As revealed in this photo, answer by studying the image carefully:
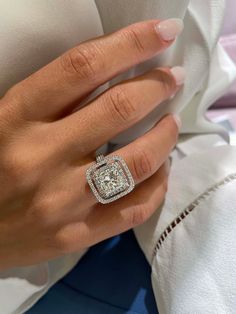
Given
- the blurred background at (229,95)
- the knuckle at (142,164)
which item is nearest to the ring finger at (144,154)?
the knuckle at (142,164)

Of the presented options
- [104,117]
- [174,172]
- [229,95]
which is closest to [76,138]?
[104,117]

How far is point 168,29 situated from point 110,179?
145 millimetres

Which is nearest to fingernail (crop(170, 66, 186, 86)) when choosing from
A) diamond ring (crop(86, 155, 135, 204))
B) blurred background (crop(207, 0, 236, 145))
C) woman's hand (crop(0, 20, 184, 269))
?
woman's hand (crop(0, 20, 184, 269))

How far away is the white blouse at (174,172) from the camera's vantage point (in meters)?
0.39

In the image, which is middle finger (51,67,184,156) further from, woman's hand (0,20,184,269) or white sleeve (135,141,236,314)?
white sleeve (135,141,236,314)

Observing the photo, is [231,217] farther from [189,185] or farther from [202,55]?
[202,55]

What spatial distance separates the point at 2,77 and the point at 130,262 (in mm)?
271

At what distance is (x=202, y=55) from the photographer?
469 millimetres

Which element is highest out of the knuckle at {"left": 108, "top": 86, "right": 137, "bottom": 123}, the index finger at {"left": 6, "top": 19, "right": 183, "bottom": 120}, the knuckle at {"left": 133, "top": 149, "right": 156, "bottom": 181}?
the index finger at {"left": 6, "top": 19, "right": 183, "bottom": 120}

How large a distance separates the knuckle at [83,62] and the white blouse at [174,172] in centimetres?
3

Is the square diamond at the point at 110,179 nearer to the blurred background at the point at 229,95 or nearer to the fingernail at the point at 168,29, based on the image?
the fingernail at the point at 168,29

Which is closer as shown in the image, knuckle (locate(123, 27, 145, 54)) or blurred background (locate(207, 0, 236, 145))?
knuckle (locate(123, 27, 145, 54))

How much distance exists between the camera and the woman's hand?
1.29 ft

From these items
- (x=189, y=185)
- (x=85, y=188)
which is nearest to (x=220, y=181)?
(x=189, y=185)
